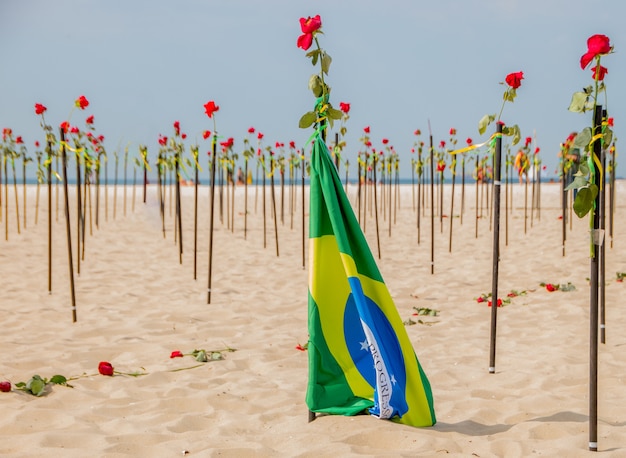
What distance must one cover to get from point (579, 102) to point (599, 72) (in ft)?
0.45

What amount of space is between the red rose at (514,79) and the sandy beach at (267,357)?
166 cm

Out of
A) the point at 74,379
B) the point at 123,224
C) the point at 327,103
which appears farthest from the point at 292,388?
the point at 123,224

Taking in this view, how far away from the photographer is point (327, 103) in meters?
2.83

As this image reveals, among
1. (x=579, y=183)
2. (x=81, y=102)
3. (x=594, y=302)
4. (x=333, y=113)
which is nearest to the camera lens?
(x=579, y=183)

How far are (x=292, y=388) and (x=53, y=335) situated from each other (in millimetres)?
2221

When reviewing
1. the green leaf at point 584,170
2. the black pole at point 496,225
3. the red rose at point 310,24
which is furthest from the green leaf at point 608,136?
the red rose at point 310,24

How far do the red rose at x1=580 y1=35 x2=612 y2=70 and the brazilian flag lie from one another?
107 cm

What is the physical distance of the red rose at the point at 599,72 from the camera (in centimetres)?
252

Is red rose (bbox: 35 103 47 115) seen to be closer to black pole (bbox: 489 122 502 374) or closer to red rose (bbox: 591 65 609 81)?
black pole (bbox: 489 122 502 374)

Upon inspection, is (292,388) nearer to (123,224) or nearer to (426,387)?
(426,387)

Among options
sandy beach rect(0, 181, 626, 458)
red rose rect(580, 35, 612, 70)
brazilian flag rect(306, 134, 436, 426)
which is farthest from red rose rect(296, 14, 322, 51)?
sandy beach rect(0, 181, 626, 458)

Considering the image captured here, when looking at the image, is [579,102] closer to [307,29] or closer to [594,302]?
[594,302]

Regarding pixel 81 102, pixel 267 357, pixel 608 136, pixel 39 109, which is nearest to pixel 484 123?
pixel 608 136

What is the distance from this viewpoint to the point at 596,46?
8.07ft
